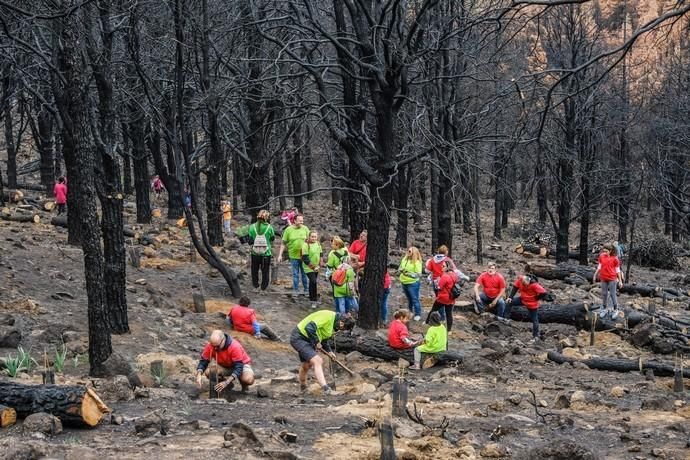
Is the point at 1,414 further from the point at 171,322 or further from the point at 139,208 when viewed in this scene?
the point at 139,208

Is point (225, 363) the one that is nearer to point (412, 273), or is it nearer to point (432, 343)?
point (432, 343)

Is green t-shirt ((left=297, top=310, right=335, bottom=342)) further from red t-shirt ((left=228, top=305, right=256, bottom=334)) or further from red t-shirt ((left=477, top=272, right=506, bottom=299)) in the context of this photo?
red t-shirt ((left=477, top=272, right=506, bottom=299))

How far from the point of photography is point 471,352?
1293 cm

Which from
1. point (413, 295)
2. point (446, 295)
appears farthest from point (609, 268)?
point (413, 295)

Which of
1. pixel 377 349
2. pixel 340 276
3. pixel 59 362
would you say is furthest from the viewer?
pixel 340 276

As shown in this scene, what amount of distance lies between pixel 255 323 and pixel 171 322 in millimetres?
1483

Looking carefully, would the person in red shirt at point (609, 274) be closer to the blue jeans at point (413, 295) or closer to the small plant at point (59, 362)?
the blue jeans at point (413, 295)

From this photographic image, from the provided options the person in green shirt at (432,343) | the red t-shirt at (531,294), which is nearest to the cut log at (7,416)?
the person in green shirt at (432,343)

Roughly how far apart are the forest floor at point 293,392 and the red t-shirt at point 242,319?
0.22 meters

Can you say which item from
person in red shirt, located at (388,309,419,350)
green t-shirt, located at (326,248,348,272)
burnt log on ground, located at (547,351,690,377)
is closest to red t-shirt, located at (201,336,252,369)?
person in red shirt, located at (388,309,419,350)

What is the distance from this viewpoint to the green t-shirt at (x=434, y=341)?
1162cm

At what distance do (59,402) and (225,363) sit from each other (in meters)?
2.65

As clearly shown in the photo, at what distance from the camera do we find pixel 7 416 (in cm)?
720

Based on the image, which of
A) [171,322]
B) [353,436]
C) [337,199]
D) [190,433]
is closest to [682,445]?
[353,436]
